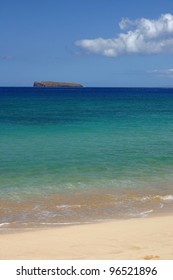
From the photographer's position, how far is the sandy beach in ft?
30.1

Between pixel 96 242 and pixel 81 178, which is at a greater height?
pixel 81 178

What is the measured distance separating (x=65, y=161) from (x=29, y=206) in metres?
7.13

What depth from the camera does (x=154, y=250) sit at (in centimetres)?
934

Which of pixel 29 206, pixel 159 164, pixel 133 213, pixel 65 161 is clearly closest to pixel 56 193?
pixel 29 206

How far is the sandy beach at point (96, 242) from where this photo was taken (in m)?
9.17

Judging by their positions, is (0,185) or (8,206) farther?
(0,185)

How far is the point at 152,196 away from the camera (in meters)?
14.9

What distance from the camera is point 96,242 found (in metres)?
10.1

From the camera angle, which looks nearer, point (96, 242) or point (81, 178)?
point (96, 242)

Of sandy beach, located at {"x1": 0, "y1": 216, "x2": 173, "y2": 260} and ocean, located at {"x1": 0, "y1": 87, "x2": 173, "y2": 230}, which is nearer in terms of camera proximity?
sandy beach, located at {"x1": 0, "y1": 216, "x2": 173, "y2": 260}

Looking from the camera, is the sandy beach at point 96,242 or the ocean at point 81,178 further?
the ocean at point 81,178
